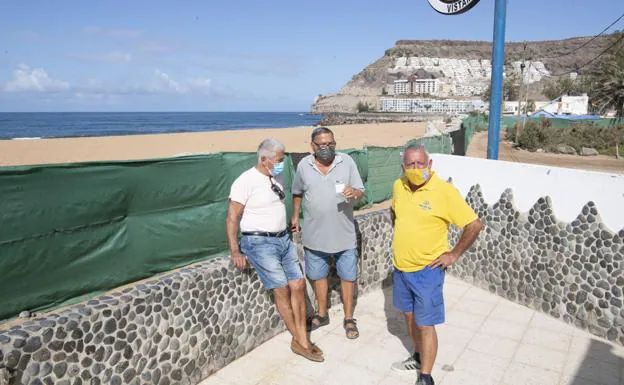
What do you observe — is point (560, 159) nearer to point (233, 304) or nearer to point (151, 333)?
point (233, 304)

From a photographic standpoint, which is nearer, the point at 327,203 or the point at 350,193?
the point at 350,193

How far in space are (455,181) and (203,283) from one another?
3704mm

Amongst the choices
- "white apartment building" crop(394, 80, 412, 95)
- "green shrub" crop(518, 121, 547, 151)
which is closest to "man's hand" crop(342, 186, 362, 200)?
"green shrub" crop(518, 121, 547, 151)

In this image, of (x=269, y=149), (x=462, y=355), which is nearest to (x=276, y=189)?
(x=269, y=149)

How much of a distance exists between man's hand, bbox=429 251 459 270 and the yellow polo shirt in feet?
0.12

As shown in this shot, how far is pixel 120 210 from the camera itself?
436cm

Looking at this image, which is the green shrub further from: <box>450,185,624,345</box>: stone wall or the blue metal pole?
<box>450,185,624,345</box>: stone wall

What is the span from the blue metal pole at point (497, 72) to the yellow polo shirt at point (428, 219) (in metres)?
3.89

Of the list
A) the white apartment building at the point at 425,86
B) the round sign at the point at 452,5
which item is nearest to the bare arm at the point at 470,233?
the round sign at the point at 452,5

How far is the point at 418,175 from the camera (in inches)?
130

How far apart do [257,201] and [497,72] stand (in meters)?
4.49

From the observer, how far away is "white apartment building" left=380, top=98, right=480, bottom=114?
151 meters

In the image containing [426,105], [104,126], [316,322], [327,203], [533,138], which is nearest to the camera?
A: [327,203]

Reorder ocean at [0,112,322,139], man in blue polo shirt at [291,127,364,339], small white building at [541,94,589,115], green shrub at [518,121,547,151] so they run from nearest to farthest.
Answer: man in blue polo shirt at [291,127,364,339] → green shrub at [518,121,547,151] → ocean at [0,112,322,139] → small white building at [541,94,589,115]
